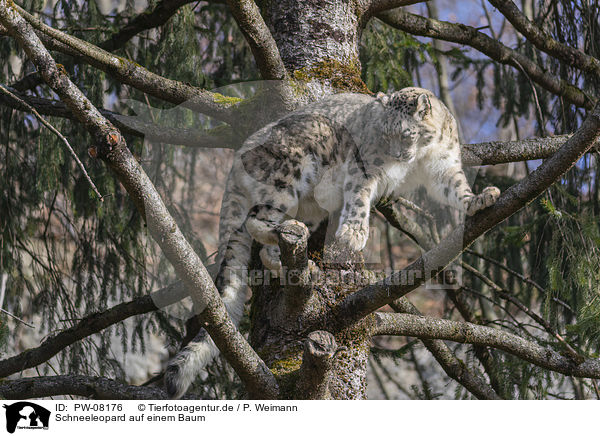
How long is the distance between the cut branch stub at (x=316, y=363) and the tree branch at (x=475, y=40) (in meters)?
2.59

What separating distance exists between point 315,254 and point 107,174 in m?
1.85

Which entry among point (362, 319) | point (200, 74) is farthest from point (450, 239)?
point (200, 74)

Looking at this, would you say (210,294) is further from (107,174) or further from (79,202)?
(79,202)

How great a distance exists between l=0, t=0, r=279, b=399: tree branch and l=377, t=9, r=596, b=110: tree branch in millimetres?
2709

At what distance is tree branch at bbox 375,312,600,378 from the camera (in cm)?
360

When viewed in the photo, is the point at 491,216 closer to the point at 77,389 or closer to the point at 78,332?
the point at 77,389

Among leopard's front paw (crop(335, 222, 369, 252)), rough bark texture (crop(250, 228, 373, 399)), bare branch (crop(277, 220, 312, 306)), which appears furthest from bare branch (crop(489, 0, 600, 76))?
bare branch (crop(277, 220, 312, 306))

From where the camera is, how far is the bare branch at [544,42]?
4.48 metres

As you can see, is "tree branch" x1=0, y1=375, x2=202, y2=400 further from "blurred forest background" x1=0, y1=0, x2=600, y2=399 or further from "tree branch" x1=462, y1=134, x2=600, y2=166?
"tree branch" x1=462, y1=134, x2=600, y2=166

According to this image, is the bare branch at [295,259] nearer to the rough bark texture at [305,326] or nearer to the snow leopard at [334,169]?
the rough bark texture at [305,326]

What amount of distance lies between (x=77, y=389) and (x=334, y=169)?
185 cm

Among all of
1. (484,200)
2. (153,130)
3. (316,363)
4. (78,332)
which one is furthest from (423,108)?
(78,332)

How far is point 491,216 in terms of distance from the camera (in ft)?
8.89
